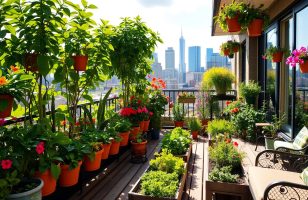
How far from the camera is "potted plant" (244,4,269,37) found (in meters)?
3.93

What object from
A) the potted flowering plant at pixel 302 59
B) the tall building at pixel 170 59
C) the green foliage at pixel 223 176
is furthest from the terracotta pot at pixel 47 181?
the tall building at pixel 170 59

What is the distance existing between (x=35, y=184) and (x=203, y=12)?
7.19 m

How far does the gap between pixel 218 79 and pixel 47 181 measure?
4.94 meters

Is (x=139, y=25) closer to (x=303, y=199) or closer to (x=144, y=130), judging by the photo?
(x=144, y=130)

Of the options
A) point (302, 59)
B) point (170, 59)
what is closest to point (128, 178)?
point (302, 59)

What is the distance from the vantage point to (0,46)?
2174 millimetres

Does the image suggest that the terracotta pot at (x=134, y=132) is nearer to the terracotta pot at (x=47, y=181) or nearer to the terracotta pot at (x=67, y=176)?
the terracotta pot at (x=67, y=176)

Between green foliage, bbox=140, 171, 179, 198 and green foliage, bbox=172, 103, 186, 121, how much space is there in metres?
3.53

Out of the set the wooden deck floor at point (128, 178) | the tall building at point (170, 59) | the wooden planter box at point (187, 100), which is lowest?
the wooden deck floor at point (128, 178)

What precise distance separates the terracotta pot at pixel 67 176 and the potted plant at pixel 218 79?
178 inches

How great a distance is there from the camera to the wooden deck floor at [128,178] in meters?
2.93

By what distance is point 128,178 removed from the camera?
11.3ft

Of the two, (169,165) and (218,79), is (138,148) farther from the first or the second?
(218,79)

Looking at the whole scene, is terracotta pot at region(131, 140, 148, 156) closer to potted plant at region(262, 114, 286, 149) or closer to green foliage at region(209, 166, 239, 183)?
green foliage at region(209, 166, 239, 183)
